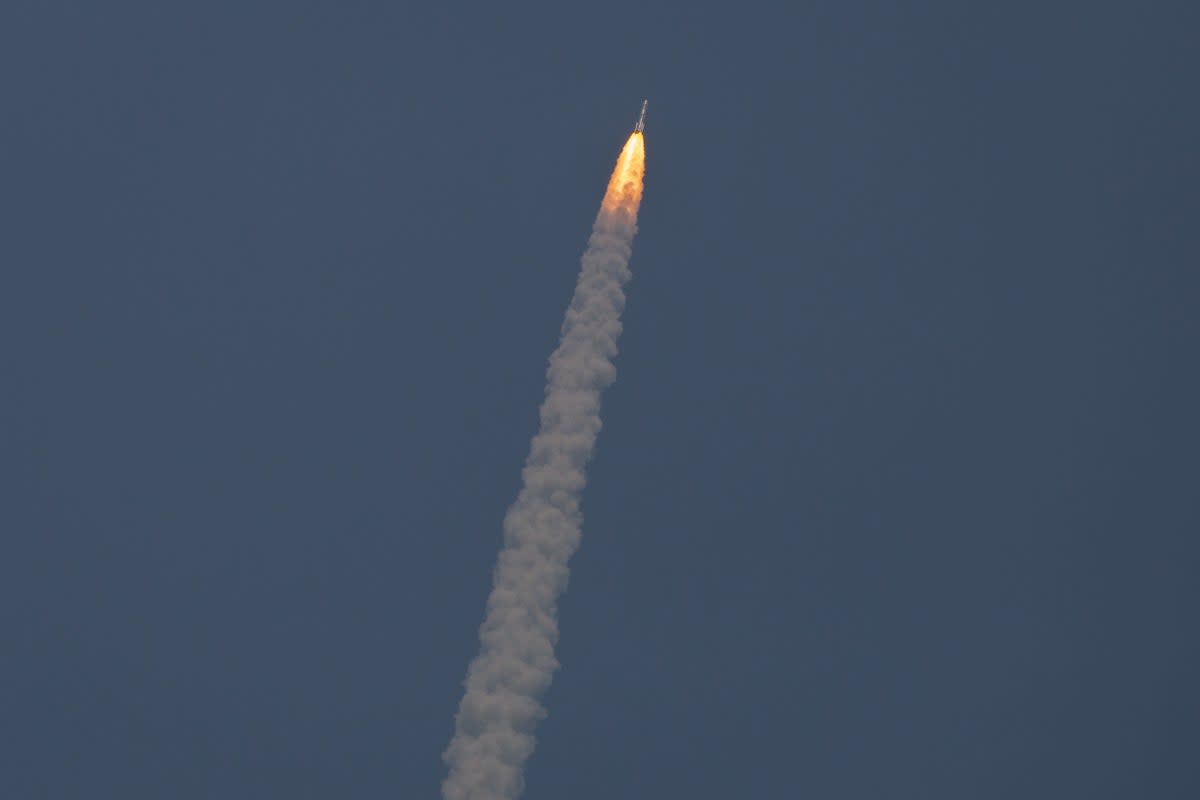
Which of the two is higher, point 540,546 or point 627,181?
point 627,181

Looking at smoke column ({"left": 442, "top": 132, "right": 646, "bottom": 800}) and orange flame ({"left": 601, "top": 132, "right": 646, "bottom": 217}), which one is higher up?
orange flame ({"left": 601, "top": 132, "right": 646, "bottom": 217})

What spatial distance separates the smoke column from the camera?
1939 inches

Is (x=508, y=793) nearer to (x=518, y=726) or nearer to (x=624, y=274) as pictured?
(x=518, y=726)

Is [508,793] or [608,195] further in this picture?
[608,195]

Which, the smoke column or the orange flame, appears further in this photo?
the orange flame

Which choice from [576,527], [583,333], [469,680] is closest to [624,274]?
[583,333]

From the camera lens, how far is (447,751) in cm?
4994

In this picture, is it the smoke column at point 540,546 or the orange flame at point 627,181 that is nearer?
the smoke column at point 540,546

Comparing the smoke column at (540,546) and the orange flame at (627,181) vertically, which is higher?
the orange flame at (627,181)

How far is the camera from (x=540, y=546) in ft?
166

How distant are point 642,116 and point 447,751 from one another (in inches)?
618

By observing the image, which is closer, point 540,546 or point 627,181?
point 540,546

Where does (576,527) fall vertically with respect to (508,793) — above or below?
above

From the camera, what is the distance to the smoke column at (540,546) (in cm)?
4925
